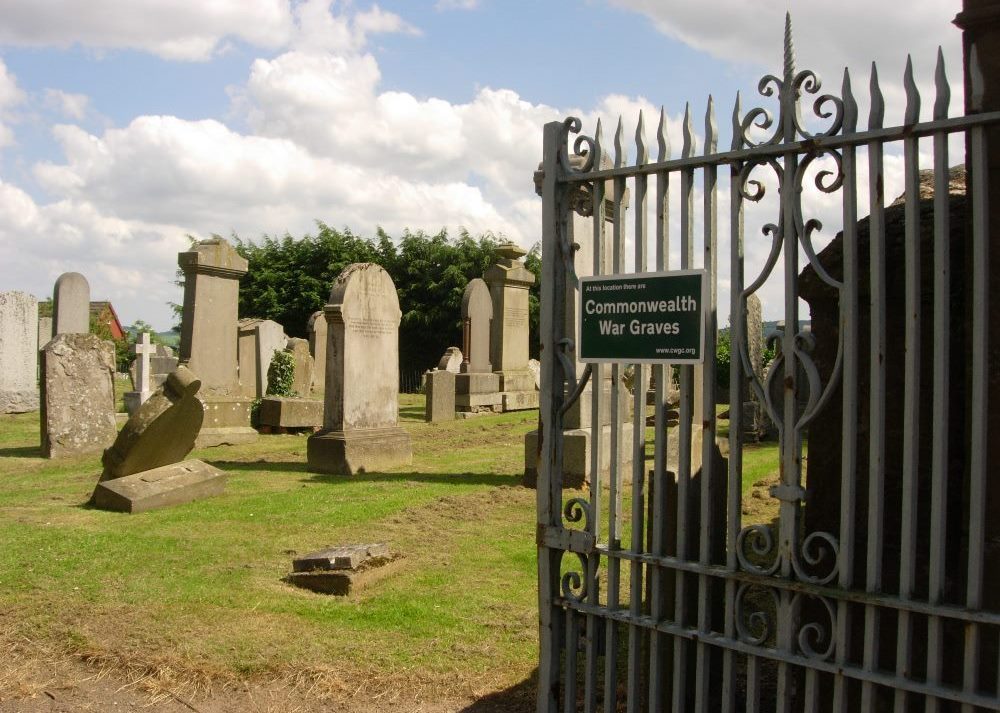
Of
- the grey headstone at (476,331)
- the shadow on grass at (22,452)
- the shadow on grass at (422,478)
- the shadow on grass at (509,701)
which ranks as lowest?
the shadow on grass at (509,701)

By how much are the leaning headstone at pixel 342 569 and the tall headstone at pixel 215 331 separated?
27.7 ft

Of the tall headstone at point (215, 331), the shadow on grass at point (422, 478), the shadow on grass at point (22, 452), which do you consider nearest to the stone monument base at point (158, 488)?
the shadow on grass at point (422, 478)

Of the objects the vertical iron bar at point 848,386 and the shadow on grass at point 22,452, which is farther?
the shadow on grass at point 22,452

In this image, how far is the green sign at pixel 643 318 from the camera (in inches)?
129

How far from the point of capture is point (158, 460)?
908 centimetres

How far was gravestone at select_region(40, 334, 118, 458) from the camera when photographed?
481 inches

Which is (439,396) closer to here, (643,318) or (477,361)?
(477,361)

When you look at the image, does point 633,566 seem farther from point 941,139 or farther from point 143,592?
point 143,592

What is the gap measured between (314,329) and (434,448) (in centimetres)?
1304

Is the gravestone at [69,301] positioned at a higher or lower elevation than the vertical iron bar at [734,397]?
higher

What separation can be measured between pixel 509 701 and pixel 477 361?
56.8 feet

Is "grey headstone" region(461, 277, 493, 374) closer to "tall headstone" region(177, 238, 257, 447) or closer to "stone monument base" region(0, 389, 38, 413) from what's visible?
"tall headstone" region(177, 238, 257, 447)

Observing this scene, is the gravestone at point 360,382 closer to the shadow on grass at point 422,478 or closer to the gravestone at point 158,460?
the shadow on grass at point 422,478

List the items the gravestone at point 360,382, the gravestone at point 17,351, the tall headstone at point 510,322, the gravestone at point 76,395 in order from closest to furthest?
the gravestone at point 360,382, the gravestone at point 76,395, the gravestone at point 17,351, the tall headstone at point 510,322
